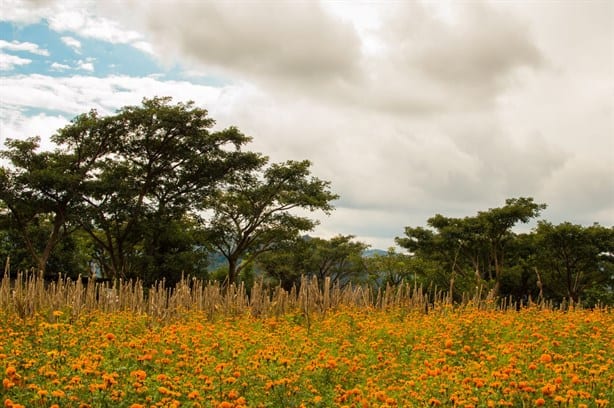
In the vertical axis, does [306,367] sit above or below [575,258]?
below

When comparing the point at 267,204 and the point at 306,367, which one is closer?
the point at 306,367

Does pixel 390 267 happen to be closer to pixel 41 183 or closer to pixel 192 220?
pixel 192 220

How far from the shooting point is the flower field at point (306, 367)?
5.33m

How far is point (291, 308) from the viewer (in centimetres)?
1501

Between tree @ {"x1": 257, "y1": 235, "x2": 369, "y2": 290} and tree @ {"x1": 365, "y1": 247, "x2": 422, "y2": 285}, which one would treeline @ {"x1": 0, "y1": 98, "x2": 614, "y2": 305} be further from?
tree @ {"x1": 257, "y1": 235, "x2": 369, "y2": 290}

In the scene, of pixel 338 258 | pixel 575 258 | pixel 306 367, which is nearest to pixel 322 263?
pixel 338 258

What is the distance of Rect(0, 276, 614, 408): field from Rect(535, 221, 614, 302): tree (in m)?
21.6

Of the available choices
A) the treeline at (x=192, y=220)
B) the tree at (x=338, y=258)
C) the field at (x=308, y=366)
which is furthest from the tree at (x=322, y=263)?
the field at (x=308, y=366)

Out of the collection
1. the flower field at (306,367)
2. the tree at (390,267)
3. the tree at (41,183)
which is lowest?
the flower field at (306,367)

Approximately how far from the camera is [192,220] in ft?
106

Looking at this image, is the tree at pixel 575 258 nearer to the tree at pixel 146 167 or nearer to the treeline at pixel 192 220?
the treeline at pixel 192 220

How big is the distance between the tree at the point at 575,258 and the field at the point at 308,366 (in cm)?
2165

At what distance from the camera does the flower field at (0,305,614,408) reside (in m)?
5.33

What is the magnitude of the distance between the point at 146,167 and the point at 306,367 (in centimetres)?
2304
